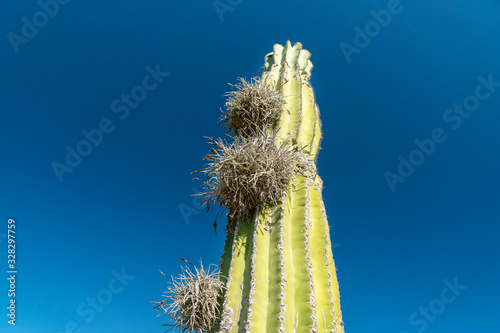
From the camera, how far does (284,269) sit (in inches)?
95.3

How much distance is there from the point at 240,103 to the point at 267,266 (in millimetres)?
1987

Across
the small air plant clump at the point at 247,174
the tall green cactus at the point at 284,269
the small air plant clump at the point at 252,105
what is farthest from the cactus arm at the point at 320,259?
the small air plant clump at the point at 252,105

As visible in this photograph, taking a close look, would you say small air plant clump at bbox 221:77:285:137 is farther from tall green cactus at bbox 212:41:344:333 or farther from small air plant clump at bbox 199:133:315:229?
small air plant clump at bbox 199:133:315:229

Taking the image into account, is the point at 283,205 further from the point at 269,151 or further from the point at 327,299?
the point at 327,299

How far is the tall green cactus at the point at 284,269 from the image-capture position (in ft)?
7.20

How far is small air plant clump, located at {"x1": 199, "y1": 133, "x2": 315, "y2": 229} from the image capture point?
273 cm

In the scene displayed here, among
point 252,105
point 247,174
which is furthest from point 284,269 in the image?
point 252,105

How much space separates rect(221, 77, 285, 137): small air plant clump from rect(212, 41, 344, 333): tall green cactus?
0.89 feet

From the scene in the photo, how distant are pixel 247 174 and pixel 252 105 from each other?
1.11 metres

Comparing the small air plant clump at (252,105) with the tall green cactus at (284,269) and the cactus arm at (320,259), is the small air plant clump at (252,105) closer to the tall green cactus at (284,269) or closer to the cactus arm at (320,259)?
the tall green cactus at (284,269)

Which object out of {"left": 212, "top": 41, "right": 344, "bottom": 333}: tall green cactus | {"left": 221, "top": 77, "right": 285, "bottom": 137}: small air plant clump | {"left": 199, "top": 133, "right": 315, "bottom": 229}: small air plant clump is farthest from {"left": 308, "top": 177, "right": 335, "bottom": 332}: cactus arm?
{"left": 221, "top": 77, "right": 285, "bottom": 137}: small air plant clump

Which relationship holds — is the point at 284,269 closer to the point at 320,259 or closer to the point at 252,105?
the point at 320,259

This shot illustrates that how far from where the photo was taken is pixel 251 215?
290cm

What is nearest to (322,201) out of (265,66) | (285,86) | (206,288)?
(206,288)
